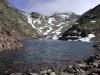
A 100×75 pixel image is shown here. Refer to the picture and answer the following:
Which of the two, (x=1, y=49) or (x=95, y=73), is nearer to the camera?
(x=95, y=73)

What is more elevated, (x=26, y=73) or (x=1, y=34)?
(x=1, y=34)

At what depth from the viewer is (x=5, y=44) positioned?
126 meters

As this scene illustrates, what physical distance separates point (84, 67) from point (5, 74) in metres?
18.2

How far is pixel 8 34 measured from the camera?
142m

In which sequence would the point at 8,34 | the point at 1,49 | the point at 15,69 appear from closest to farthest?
the point at 15,69, the point at 1,49, the point at 8,34

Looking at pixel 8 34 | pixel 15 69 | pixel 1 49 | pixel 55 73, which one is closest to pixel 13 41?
pixel 8 34

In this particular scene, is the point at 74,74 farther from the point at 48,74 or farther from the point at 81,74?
the point at 48,74

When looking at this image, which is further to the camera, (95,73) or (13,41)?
(13,41)

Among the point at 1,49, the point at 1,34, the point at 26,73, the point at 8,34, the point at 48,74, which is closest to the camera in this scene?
the point at 48,74

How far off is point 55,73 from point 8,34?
295 feet

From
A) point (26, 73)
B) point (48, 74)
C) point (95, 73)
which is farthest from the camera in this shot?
point (26, 73)

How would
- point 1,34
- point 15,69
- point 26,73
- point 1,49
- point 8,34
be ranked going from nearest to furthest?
point 26,73
point 15,69
point 1,49
point 1,34
point 8,34

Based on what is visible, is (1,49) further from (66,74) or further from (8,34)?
(66,74)

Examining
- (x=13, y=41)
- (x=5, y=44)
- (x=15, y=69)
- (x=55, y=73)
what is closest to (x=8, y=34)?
(x=13, y=41)
